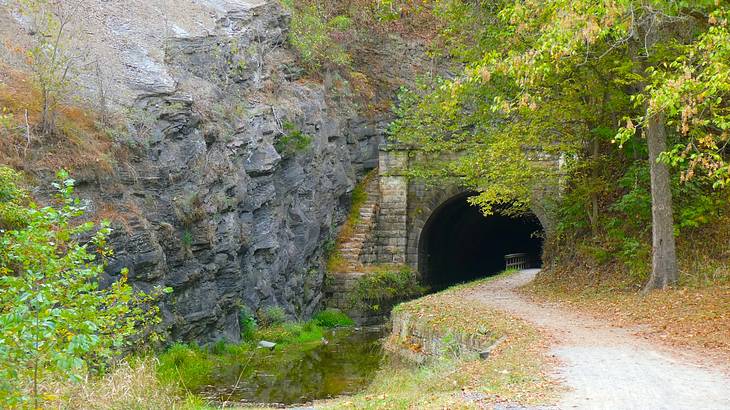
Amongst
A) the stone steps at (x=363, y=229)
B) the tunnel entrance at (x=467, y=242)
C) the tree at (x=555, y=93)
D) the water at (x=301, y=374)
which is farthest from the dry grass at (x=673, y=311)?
the stone steps at (x=363, y=229)

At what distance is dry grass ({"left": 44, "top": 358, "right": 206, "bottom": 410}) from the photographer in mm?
6004

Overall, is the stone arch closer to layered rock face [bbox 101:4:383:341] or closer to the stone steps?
the stone steps

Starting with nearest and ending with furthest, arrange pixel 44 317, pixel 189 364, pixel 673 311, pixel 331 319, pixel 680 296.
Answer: pixel 44 317 < pixel 673 311 < pixel 680 296 < pixel 189 364 < pixel 331 319

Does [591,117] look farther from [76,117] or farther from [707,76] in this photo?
[76,117]

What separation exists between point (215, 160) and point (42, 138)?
422 centimetres

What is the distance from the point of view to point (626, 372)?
7312mm

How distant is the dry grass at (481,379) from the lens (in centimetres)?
628

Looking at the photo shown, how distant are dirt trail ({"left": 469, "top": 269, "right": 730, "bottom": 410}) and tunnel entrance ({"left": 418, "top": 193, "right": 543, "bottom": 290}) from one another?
12687 millimetres

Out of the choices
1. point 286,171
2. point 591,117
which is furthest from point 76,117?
point 591,117

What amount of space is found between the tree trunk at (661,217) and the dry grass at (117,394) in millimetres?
8745

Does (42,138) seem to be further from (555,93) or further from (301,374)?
(555,93)

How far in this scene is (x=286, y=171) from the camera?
1956cm

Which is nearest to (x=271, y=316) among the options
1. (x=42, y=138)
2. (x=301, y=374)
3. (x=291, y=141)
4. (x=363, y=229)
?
(x=301, y=374)

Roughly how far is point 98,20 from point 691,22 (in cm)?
1384
